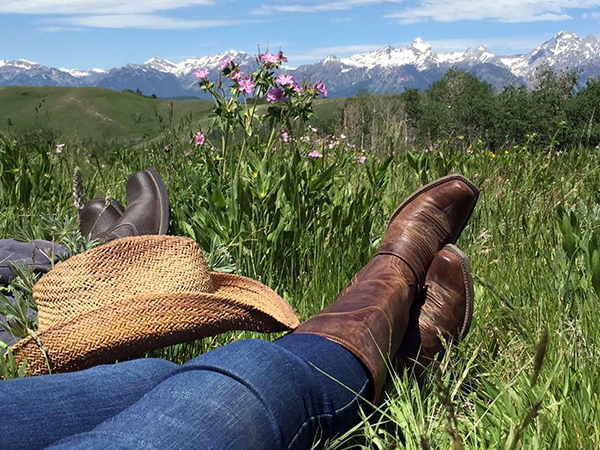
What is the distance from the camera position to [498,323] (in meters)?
2.05

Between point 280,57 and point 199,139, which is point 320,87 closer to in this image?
point 280,57

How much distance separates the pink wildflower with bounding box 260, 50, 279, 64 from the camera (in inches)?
121

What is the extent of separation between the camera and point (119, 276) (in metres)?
1.68

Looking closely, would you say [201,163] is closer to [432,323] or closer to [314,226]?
[314,226]

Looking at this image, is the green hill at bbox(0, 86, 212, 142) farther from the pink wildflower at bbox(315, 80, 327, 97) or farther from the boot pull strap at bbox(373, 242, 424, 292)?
the boot pull strap at bbox(373, 242, 424, 292)

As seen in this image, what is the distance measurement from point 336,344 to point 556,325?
655 millimetres

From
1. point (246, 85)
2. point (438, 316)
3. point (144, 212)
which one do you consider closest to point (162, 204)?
point (144, 212)

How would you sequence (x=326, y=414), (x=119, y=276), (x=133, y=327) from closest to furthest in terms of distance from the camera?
(x=326, y=414) → (x=133, y=327) → (x=119, y=276)

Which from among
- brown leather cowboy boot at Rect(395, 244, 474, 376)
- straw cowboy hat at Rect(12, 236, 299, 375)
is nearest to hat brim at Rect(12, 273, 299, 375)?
straw cowboy hat at Rect(12, 236, 299, 375)

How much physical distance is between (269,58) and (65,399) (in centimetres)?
224

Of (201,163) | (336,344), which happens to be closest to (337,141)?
(201,163)

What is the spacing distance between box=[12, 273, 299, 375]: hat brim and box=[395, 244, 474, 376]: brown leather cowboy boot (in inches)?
22.6

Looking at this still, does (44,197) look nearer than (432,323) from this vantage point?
No

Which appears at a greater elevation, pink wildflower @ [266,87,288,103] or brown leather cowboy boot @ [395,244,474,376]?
pink wildflower @ [266,87,288,103]
